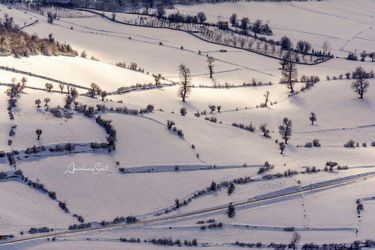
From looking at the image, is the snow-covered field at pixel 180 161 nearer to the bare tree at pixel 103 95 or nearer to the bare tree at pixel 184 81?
the bare tree at pixel 103 95

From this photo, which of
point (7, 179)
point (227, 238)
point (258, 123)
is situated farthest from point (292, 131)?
point (7, 179)

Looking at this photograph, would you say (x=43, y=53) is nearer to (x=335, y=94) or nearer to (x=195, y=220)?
(x=335, y=94)

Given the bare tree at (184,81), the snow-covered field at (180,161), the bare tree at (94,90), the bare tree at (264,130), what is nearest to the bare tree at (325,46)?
the snow-covered field at (180,161)

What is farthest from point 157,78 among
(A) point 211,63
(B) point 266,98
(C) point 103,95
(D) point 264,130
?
(D) point 264,130

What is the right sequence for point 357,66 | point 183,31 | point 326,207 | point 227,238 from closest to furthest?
point 227,238
point 326,207
point 357,66
point 183,31

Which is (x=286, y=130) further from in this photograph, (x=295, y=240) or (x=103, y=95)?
(x=295, y=240)

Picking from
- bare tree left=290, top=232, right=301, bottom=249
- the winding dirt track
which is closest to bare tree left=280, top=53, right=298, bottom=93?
the winding dirt track
